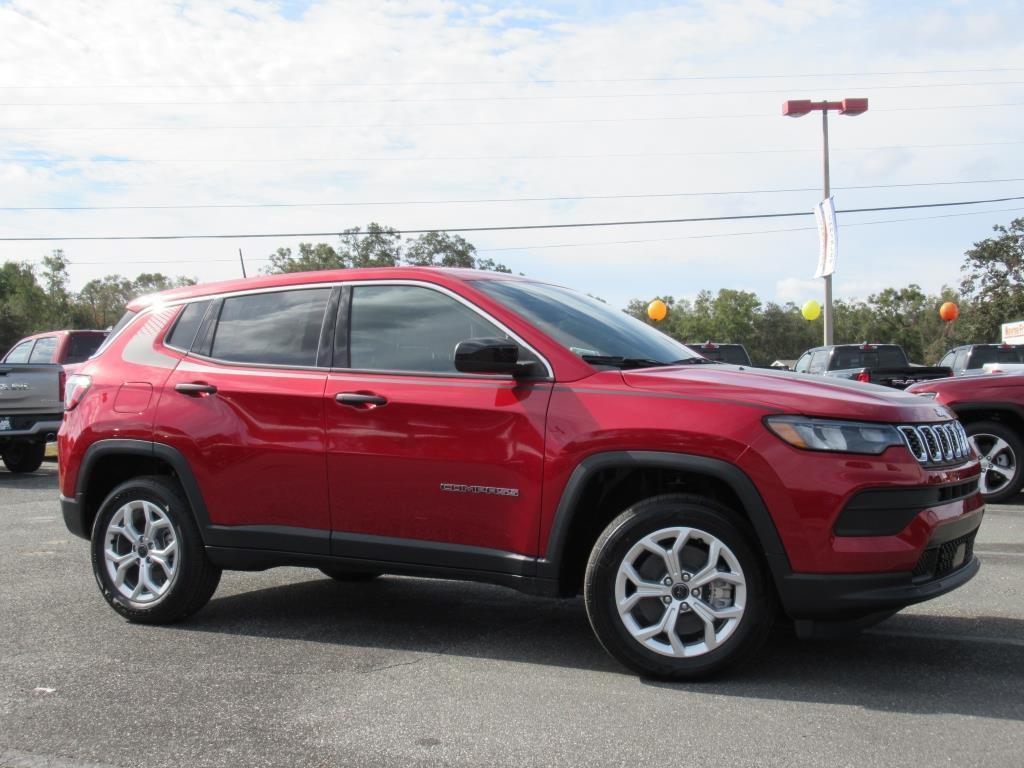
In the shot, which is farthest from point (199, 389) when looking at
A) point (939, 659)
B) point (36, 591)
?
point (939, 659)

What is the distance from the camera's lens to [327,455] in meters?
4.81

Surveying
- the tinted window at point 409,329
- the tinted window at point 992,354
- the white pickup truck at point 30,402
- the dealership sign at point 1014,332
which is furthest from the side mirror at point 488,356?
the dealership sign at point 1014,332

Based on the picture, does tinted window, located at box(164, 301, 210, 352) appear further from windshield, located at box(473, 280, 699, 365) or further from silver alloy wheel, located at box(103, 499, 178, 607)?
windshield, located at box(473, 280, 699, 365)

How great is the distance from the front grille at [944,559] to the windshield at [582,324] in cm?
145

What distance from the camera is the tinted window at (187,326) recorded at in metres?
5.53

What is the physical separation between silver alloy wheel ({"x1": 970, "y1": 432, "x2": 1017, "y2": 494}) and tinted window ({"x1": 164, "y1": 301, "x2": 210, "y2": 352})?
22.9 feet

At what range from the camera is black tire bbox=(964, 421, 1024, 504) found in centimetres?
917

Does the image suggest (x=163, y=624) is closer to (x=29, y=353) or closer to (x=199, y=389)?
(x=199, y=389)

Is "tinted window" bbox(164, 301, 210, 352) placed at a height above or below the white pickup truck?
above

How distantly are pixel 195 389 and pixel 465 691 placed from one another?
7.20 ft

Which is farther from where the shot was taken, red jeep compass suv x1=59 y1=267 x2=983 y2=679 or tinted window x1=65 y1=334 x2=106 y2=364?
tinted window x1=65 y1=334 x2=106 y2=364

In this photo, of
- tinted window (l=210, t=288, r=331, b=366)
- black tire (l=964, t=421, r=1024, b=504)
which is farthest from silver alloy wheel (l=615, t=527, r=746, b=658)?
black tire (l=964, t=421, r=1024, b=504)

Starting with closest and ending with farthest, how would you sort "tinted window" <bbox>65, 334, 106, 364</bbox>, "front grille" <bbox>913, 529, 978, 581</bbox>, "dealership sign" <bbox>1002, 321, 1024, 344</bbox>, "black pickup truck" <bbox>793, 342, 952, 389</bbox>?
"front grille" <bbox>913, 529, 978, 581</bbox>, "tinted window" <bbox>65, 334, 106, 364</bbox>, "black pickup truck" <bbox>793, 342, 952, 389</bbox>, "dealership sign" <bbox>1002, 321, 1024, 344</bbox>

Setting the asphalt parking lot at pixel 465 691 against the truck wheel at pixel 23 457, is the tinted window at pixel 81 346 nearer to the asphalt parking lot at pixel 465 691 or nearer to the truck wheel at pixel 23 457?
the truck wheel at pixel 23 457
